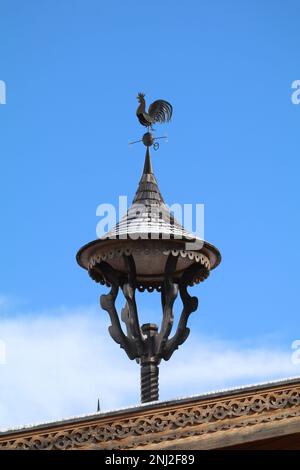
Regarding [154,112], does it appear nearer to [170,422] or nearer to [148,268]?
[148,268]

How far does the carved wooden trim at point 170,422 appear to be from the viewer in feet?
35.1

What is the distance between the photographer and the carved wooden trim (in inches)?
421

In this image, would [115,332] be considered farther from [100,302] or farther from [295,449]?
[295,449]

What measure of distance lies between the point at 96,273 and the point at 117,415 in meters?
5.75

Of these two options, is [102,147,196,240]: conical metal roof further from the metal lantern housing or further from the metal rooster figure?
the metal rooster figure

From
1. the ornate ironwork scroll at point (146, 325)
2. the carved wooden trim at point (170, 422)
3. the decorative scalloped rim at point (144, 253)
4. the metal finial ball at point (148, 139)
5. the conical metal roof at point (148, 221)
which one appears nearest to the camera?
the carved wooden trim at point (170, 422)

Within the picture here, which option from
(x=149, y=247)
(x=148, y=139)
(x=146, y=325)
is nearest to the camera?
(x=149, y=247)

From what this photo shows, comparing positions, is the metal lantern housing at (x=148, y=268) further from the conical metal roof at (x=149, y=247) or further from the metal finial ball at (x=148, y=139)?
the metal finial ball at (x=148, y=139)

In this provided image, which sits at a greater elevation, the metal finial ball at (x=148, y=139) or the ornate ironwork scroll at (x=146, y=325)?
the metal finial ball at (x=148, y=139)

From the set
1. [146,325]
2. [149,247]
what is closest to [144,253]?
[149,247]

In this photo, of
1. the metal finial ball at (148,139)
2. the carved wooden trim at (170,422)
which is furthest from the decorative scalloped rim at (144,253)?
the carved wooden trim at (170,422)

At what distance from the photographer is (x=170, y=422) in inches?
429
